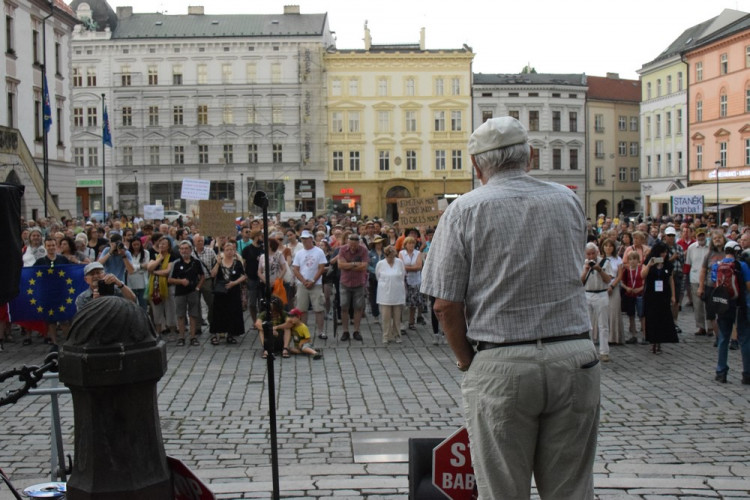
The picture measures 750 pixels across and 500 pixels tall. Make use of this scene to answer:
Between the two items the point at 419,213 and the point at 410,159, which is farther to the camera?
the point at 410,159

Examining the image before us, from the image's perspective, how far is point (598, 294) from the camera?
12562mm

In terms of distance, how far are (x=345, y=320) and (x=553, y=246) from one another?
11454 millimetres

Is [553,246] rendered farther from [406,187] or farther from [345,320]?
[406,187]

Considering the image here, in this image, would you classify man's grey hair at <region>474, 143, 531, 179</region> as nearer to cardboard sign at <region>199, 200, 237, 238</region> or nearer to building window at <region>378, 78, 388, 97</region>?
cardboard sign at <region>199, 200, 237, 238</region>

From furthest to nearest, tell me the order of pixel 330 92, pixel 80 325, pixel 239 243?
pixel 330 92, pixel 239 243, pixel 80 325

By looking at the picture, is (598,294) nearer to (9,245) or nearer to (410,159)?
(9,245)

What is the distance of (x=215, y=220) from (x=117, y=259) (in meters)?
3.89

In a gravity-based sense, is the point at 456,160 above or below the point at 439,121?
below

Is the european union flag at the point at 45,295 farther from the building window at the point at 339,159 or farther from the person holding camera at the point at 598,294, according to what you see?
the building window at the point at 339,159

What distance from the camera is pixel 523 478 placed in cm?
328

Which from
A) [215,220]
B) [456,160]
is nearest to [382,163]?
[456,160]

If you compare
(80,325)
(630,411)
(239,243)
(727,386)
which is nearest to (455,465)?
(80,325)

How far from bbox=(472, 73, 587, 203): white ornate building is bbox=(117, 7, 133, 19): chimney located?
29.8 m

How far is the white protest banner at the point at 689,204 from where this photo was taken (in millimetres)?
30667
